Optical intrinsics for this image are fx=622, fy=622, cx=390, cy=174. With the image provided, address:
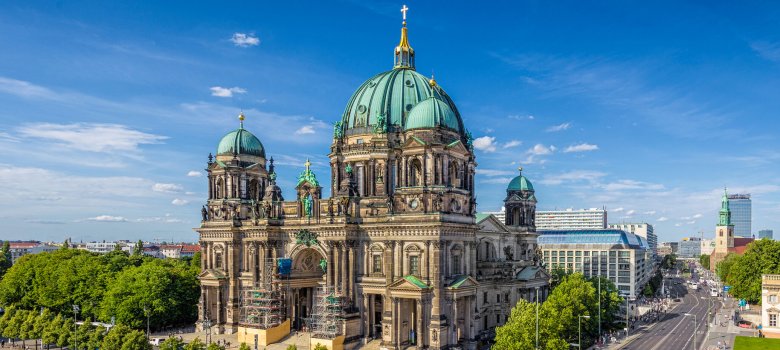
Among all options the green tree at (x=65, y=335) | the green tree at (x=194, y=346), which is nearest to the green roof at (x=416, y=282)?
the green tree at (x=194, y=346)

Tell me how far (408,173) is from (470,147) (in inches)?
775

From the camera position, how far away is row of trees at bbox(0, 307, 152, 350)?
267ft

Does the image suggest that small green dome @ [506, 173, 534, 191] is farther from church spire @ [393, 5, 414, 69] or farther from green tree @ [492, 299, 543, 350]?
green tree @ [492, 299, 543, 350]

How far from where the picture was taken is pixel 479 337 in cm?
8956

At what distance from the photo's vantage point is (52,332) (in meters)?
90.7

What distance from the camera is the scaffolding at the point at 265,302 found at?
89.2m

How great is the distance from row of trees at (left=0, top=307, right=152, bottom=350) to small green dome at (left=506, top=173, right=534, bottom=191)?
2654 inches

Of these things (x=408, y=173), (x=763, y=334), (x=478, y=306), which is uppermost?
(x=408, y=173)

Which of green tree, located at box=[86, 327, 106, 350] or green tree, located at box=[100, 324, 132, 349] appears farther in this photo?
green tree, located at box=[86, 327, 106, 350]

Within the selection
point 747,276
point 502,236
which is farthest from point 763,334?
point 502,236

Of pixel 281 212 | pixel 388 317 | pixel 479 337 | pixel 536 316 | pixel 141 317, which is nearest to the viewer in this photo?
pixel 536 316

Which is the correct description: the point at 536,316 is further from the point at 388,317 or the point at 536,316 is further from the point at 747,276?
the point at 747,276

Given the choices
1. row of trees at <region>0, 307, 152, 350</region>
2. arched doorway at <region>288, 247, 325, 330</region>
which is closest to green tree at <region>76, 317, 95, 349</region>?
row of trees at <region>0, 307, 152, 350</region>

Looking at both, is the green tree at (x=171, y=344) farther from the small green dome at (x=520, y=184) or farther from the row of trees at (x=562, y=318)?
the small green dome at (x=520, y=184)
